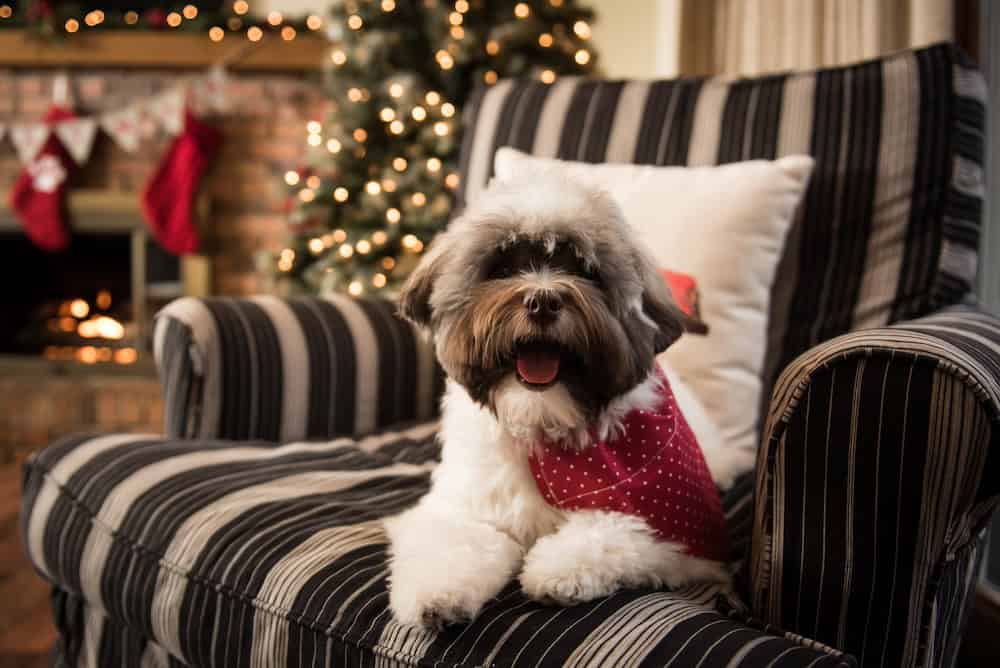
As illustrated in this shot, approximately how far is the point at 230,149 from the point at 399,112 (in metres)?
1.33

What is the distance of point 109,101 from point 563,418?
4.05 meters

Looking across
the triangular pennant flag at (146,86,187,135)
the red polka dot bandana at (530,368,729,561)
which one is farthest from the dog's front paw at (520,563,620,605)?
the triangular pennant flag at (146,86,187,135)

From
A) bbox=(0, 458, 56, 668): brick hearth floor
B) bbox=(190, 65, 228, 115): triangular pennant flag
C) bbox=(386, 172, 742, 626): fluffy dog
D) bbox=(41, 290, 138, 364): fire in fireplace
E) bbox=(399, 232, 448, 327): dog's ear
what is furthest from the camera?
bbox=(41, 290, 138, 364): fire in fireplace

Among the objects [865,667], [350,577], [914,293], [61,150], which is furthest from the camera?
[61,150]

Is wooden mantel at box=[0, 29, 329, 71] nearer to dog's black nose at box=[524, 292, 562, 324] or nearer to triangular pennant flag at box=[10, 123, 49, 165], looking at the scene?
triangular pennant flag at box=[10, 123, 49, 165]

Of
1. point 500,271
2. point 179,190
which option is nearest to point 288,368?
point 500,271

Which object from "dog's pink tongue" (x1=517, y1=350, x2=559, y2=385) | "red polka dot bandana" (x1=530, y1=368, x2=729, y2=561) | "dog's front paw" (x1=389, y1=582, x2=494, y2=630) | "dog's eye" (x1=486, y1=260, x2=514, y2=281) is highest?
"dog's eye" (x1=486, y1=260, x2=514, y2=281)

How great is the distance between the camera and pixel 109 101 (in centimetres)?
446

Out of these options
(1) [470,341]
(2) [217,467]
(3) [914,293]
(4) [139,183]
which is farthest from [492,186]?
(4) [139,183]

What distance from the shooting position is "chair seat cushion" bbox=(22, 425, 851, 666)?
3.16 feet

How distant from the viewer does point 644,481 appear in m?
1.20

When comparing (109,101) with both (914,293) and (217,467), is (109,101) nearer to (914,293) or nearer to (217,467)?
(217,467)

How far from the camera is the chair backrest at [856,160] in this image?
5.83 ft

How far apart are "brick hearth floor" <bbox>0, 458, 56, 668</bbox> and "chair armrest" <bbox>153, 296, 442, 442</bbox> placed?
87 cm
